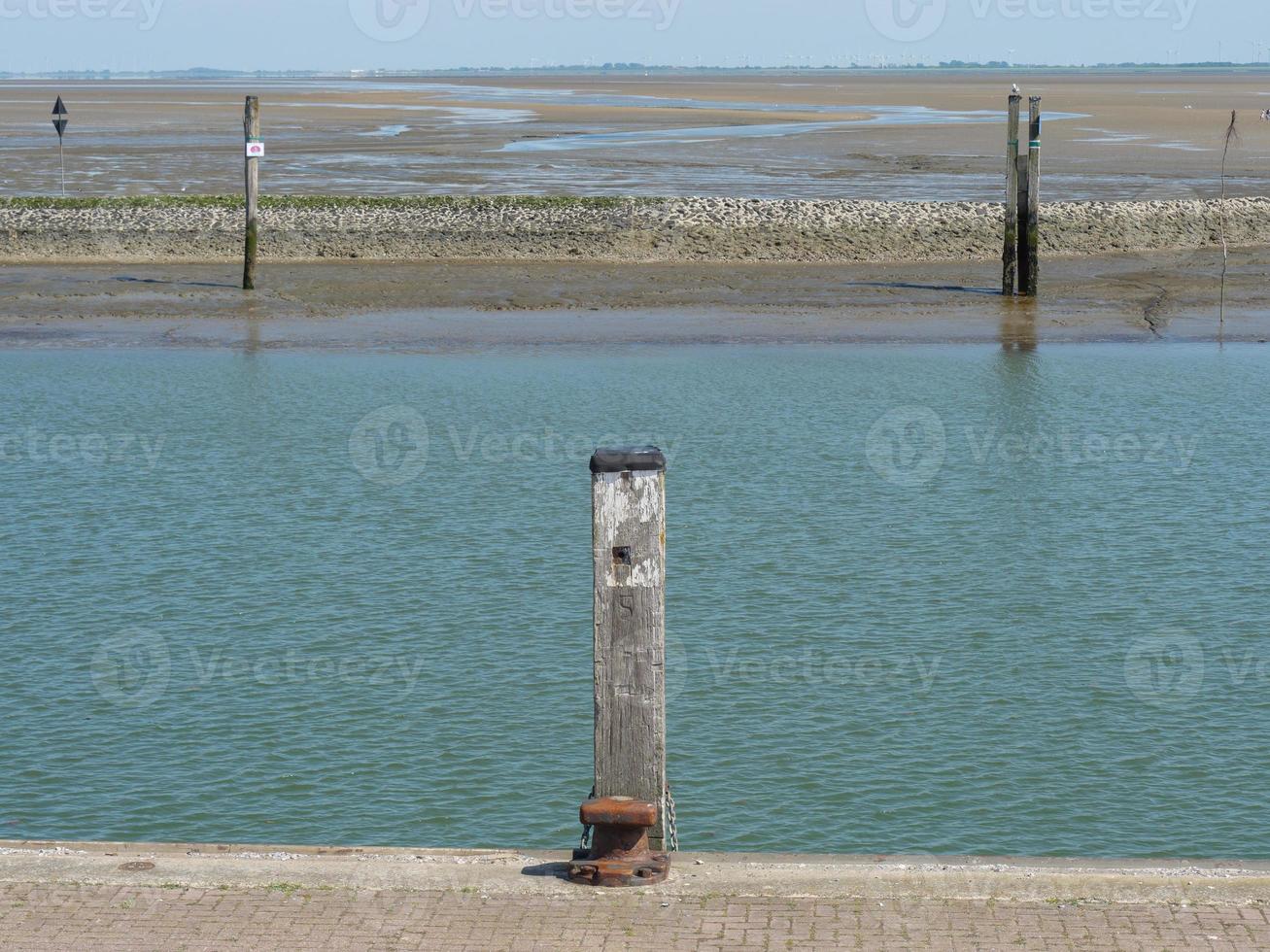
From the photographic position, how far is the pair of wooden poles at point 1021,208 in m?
26.9

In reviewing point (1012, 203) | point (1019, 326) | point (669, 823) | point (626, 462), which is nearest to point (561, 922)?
point (669, 823)

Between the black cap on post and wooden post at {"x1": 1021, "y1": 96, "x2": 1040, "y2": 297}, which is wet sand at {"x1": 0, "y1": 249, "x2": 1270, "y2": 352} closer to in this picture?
wooden post at {"x1": 1021, "y1": 96, "x2": 1040, "y2": 297}

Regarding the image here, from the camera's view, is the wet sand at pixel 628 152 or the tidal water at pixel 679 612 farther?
the wet sand at pixel 628 152

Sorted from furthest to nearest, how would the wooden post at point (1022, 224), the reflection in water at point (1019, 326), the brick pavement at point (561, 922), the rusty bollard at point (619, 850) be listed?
the wooden post at point (1022, 224) → the reflection in water at point (1019, 326) → the rusty bollard at point (619, 850) → the brick pavement at point (561, 922)

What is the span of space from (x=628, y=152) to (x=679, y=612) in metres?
44.3

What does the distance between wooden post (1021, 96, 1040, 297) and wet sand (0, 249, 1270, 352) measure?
1.42ft

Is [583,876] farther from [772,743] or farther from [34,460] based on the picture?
[34,460]

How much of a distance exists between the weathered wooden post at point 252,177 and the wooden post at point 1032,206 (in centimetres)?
1149

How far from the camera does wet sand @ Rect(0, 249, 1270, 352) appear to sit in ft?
84.8

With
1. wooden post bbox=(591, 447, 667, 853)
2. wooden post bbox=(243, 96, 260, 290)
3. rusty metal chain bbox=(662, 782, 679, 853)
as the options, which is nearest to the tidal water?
rusty metal chain bbox=(662, 782, 679, 853)

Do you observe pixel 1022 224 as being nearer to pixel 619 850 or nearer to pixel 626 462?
pixel 626 462

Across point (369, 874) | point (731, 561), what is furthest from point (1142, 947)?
point (731, 561)

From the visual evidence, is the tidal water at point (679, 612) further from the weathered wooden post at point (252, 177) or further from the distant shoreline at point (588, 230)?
the distant shoreline at point (588, 230)

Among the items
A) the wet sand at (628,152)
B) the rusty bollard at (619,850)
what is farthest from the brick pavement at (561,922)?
the wet sand at (628,152)
